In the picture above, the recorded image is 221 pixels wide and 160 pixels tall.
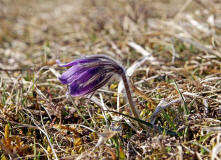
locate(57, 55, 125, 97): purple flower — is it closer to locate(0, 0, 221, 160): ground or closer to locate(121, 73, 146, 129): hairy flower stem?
locate(121, 73, 146, 129): hairy flower stem

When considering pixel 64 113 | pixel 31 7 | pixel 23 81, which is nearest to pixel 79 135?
pixel 64 113

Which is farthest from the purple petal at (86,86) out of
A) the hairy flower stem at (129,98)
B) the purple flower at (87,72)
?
the hairy flower stem at (129,98)

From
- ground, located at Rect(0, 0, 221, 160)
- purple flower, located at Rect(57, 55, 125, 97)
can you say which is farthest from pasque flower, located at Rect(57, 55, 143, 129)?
ground, located at Rect(0, 0, 221, 160)

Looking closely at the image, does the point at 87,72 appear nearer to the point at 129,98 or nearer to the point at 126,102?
the point at 129,98

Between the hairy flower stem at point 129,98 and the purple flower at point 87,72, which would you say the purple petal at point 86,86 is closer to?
the purple flower at point 87,72

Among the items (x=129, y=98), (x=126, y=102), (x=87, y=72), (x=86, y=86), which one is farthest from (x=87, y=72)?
(x=126, y=102)

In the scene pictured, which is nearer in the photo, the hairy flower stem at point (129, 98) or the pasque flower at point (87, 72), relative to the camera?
the pasque flower at point (87, 72)

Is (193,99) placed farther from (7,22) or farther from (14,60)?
(7,22)

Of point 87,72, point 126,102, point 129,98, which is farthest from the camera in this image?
point 126,102
